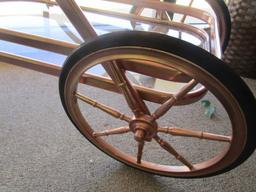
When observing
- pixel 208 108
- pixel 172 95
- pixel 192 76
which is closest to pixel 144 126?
pixel 172 95

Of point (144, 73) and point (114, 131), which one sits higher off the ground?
point (144, 73)

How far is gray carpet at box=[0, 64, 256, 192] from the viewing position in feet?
3.10

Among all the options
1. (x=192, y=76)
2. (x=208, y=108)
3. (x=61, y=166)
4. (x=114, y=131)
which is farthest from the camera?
(x=208, y=108)

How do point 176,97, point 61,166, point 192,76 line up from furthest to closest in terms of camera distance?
1. point 61,166
2. point 176,97
3. point 192,76

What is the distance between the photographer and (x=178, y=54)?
0.56m

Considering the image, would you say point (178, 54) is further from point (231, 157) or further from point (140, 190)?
point (140, 190)

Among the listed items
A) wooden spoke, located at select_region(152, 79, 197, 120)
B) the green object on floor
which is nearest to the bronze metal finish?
wooden spoke, located at select_region(152, 79, 197, 120)

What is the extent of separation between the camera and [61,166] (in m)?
0.99

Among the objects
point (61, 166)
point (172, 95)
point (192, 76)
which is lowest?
point (61, 166)

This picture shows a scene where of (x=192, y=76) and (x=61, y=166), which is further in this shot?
(x=61, y=166)

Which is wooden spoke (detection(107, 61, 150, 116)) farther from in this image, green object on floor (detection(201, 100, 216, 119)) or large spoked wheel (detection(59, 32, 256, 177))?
green object on floor (detection(201, 100, 216, 119))

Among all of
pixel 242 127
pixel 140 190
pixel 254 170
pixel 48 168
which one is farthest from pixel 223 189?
pixel 48 168

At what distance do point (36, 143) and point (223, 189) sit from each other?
70cm

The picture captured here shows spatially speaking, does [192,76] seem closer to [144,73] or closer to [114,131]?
[144,73]
